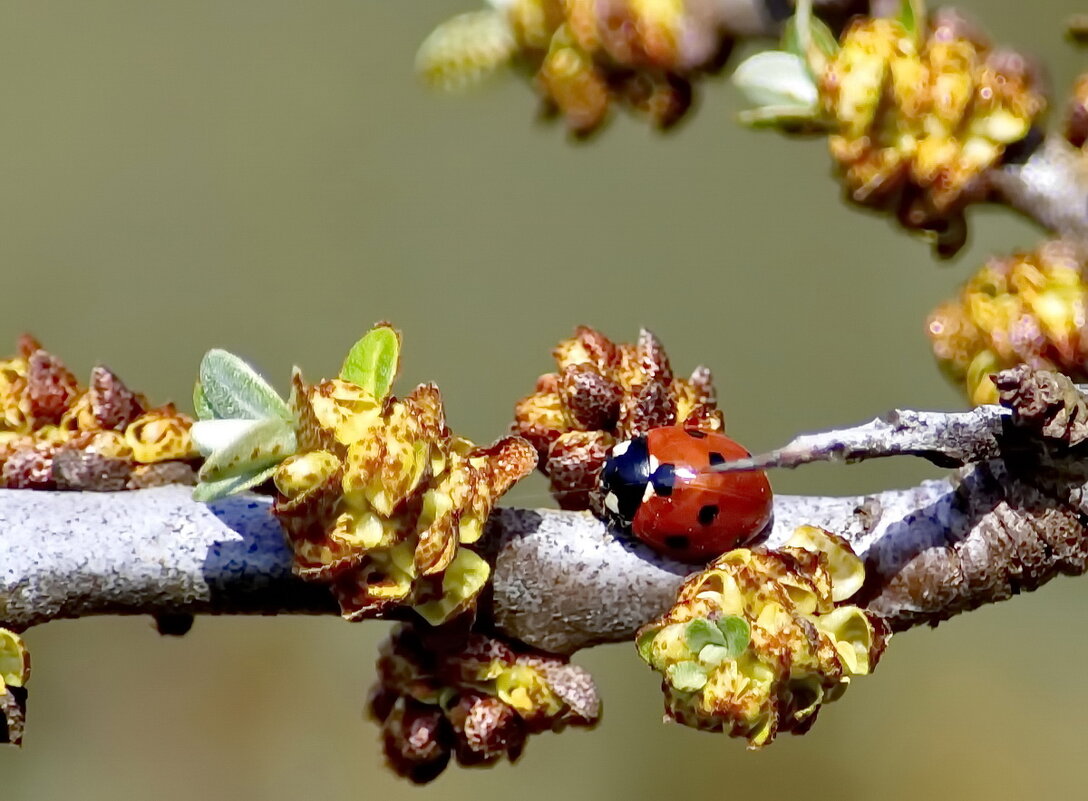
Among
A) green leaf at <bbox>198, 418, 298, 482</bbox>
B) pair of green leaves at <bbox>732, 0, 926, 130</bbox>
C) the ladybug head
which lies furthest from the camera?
pair of green leaves at <bbox>732, 0, 926, 130</bbox>

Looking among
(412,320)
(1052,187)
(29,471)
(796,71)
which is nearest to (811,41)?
(796,71)

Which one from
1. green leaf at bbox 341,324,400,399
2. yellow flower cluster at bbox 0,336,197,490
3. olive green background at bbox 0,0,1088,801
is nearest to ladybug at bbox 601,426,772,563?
green leaf at bbox 341,324,400,399

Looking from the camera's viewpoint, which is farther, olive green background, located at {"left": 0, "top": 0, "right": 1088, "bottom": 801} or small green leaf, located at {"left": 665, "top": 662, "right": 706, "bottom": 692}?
olive green background, located at {"left": 0, "top": 0, "right": 1088, "bottom": 801}

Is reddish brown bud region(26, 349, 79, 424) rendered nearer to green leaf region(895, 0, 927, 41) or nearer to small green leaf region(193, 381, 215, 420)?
small green leaf region(193, 381, 215, 420)

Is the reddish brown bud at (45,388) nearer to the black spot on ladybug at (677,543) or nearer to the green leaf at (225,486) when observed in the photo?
the green leaf at (225,486)

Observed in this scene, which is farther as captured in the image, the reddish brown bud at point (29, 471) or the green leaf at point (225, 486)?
the reddish brown bud at point (29, 471)

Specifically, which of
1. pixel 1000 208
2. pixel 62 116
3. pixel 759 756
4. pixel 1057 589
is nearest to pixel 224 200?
pixel 62 116

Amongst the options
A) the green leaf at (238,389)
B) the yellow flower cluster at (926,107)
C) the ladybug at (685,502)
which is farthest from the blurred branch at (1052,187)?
the green leaf at (238,389)
